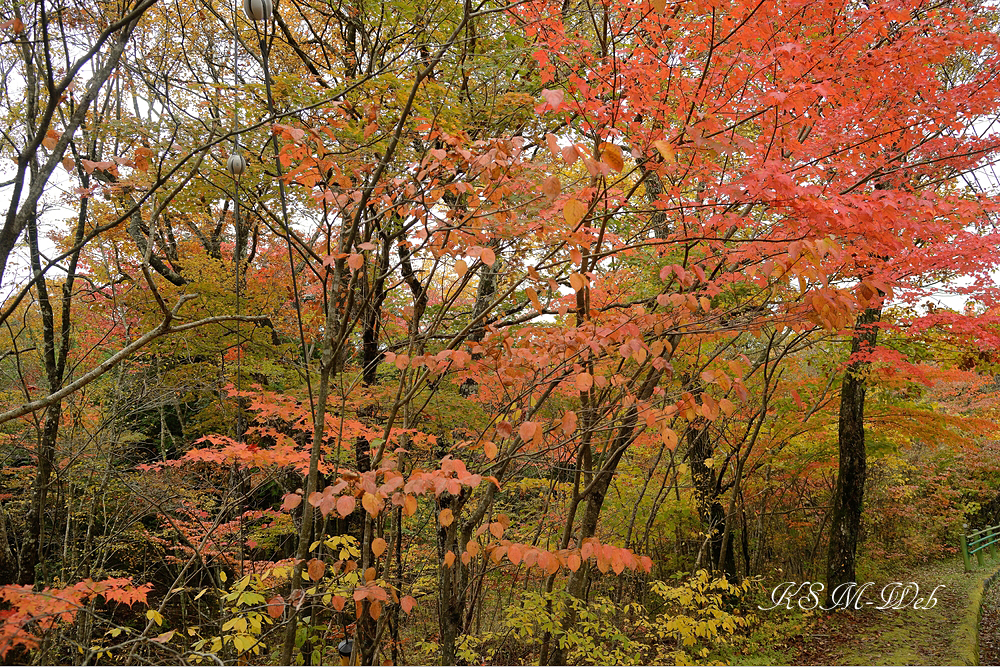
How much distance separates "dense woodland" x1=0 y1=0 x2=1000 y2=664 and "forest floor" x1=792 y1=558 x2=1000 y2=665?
59 cm

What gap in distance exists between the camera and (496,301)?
113 inches

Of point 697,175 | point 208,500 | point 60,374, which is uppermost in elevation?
point 697,175

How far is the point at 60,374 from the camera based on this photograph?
16.6ft

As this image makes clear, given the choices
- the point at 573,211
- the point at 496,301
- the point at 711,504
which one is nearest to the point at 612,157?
the point at 573,211

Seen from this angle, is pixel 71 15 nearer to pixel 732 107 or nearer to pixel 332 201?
pixel 332 201

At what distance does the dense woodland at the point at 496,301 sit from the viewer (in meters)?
2.72

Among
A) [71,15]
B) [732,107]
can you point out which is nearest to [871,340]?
[732,107]

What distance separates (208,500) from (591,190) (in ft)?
24.8

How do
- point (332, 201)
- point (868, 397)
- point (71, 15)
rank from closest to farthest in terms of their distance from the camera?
point (332, 201) < point (71, 15) < point (868, 397)

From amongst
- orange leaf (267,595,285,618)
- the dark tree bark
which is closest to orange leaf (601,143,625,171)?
orange leaf (267,595,285,618)

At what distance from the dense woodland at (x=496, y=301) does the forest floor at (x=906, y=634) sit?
595mm

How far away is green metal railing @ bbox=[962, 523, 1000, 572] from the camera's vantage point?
487 inches

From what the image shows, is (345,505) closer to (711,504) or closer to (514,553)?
(514,553)

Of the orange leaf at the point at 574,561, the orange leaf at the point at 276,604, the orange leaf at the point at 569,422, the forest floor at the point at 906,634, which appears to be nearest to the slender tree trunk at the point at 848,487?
the forest floor at the point at 906,634
